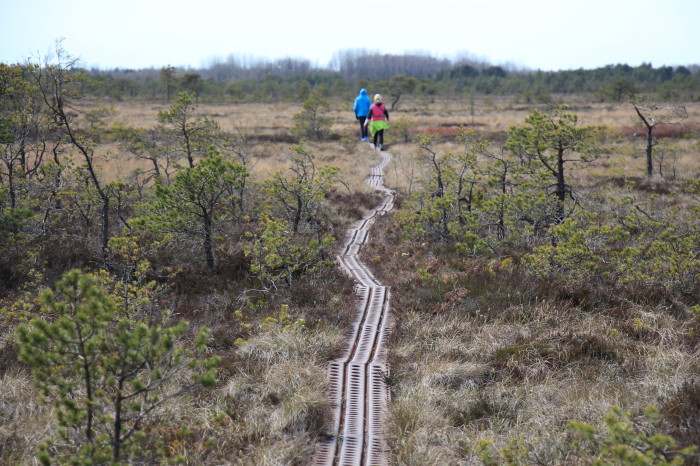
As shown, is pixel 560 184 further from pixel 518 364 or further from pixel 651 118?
pixel 651 118

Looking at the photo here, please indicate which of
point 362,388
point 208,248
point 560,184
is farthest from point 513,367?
point 208,248

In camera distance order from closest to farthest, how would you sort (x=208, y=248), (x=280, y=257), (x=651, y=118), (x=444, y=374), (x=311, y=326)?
1. (x=444, y=374)
2. (x=311, y=326)
3. (x=280, y=257)
4. (x=208, y=248)
5. (x=651, y=118)

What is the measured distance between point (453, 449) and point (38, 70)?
9.25 meters

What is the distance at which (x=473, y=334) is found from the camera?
618 centimetres

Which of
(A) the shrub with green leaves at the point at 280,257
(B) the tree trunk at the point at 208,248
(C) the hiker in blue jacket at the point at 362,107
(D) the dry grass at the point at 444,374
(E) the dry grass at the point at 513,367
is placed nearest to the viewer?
(D) the dry grass at the point at 444,374

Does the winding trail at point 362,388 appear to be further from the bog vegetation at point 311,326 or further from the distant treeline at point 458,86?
the distant treeline at point 458,86

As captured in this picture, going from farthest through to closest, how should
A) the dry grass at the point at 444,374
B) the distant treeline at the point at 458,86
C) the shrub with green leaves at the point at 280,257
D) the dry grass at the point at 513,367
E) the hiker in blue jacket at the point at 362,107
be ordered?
the distant treeline at the point at 458,86 < the hiker in blue jacket at the point at 362,107 < the shrub with green leaves at the point at 280,257 < the dry grass at the point at 513,367 < the dry grass at the point at 444,374

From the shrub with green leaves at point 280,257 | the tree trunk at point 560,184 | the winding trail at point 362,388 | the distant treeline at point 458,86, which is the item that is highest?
the distant treeline at point 458,86

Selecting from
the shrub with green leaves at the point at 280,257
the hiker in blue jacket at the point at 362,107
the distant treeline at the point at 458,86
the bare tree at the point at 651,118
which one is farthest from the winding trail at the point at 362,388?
the distant treeline at the point at 458,86

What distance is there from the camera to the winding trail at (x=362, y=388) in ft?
13.8

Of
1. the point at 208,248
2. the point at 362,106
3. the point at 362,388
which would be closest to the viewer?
the point at 362,388

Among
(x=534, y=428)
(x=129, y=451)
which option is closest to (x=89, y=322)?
(x=129, y=451)

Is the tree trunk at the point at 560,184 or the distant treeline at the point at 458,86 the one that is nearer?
the tree trunk at the point at 560,184

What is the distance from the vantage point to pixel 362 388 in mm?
5141
